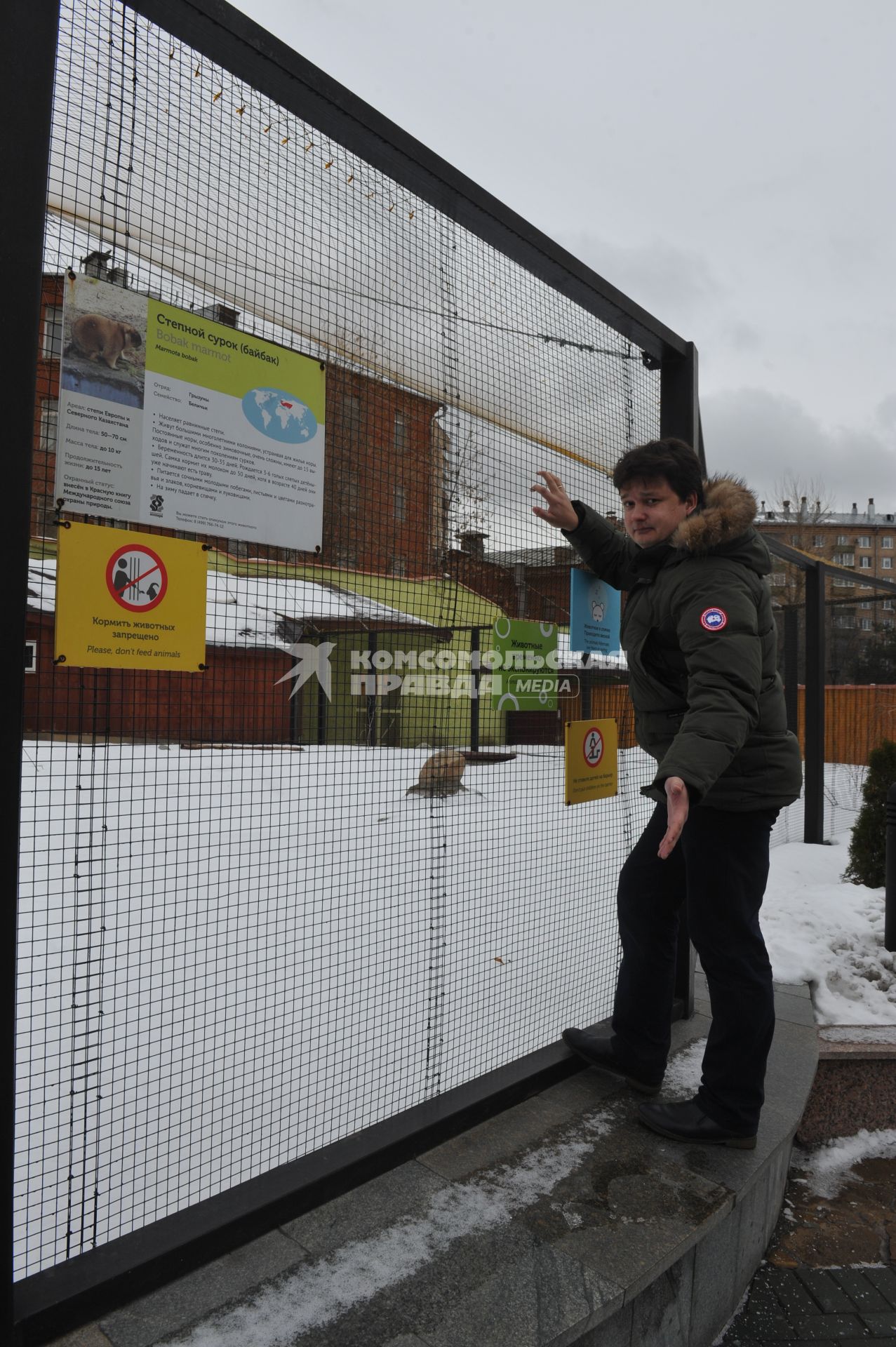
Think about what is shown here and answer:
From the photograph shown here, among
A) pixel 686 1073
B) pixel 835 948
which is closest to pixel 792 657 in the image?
pixel 835 948

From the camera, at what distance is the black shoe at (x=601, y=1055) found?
2.86 meters

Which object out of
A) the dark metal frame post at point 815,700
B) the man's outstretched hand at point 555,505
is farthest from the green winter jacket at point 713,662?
the dark metal frame post at point 815,700

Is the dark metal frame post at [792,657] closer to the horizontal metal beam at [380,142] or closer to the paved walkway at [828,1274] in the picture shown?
the horizontal metal beam at [380,142]

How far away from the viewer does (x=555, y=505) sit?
2926mm

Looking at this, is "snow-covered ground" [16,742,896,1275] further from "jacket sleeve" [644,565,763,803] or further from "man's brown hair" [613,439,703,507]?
"man's brown hair" [613,439,703,507]

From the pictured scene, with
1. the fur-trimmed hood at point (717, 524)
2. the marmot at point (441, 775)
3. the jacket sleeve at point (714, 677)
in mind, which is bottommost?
the marmot at point (441, 775)

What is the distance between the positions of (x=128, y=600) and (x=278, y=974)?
7.46 ft

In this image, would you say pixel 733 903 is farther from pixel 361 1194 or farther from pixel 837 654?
pixel 837 654

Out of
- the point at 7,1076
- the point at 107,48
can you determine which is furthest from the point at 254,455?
the point at 7,1076

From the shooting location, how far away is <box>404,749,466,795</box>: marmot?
114 inches

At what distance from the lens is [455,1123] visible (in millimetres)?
2543

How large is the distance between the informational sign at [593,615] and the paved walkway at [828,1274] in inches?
80.0

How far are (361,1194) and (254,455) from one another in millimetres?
1872

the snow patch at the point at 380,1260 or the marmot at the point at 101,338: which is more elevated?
the marmot at the point at 101,338
